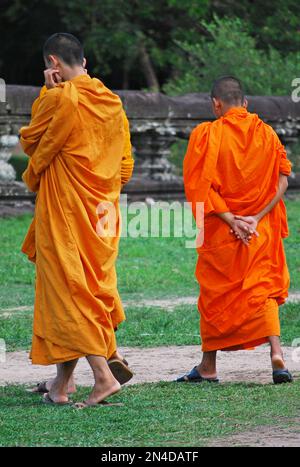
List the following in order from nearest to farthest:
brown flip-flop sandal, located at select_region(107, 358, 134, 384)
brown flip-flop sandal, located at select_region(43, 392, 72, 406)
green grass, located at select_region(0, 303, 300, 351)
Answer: brown flip-flop sandal, located at select_region(43, 392, 72, 406), brown flip-flop sandal, located at select_region(107, 358, 134, 384), green grass, located at select_region(0, 303, 300, 351)

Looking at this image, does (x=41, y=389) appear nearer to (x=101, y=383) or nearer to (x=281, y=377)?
(x=101, y=383)

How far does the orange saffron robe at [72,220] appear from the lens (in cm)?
580

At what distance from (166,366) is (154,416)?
5.53ft

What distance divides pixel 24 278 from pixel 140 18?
14321mm

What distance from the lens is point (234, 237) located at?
22.0 ft

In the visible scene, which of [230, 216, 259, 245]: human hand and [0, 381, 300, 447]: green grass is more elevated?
[230, 216, 259, 245]: human hand

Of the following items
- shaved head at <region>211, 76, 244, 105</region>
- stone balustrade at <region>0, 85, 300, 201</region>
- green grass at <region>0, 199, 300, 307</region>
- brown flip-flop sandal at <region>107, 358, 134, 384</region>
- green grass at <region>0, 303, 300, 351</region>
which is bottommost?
brown flip-flop sandal at <region>107, 358, 134, 384</region>

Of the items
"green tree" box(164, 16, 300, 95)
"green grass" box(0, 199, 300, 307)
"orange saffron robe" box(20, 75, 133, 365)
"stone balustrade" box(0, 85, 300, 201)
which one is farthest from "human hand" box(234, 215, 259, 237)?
"green tree" box(164, 16, 300, 95)

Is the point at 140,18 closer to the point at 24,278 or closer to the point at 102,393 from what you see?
the point at 24,278

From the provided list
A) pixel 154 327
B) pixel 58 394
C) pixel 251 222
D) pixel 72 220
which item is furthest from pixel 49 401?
pixel 154 327

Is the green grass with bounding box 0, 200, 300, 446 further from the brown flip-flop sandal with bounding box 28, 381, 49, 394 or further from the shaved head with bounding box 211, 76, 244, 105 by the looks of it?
the shaved head with bounding box 211, 76, 244, 105

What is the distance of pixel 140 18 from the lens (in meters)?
24.0

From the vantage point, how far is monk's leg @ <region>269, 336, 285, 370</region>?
21.2 ft

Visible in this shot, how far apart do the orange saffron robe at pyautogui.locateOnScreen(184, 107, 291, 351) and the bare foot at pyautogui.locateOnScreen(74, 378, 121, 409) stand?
1.03 meters
